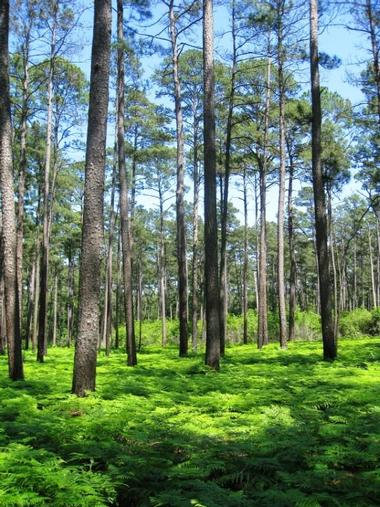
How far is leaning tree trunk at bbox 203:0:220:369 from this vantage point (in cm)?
1004

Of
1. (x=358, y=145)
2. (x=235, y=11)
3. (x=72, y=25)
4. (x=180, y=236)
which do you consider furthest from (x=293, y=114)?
(x=72, y=25)

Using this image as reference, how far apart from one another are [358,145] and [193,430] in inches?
966

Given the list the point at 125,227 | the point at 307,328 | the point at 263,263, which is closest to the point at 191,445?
the point at 125,227

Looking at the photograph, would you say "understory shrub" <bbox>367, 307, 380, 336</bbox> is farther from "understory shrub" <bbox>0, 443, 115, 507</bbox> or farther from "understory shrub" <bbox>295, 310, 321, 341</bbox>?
"understory shrub" <bbox>0, 443, 115, 507</bbox>

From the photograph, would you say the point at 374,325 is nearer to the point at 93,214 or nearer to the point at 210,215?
the point at 210,215

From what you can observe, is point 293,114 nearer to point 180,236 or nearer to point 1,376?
point 180,236

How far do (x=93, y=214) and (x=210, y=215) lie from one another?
4088 mm

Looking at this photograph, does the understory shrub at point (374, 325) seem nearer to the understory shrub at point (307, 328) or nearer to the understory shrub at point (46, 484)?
the understory shrub at point (307, 328)

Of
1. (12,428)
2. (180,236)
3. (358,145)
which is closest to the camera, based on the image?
(12,428)

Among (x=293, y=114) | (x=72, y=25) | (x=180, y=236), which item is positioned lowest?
(x=180, y=236)

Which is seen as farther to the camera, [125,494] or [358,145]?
[358,145]

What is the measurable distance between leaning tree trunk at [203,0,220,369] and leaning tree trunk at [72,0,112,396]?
144 inches

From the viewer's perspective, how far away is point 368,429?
4809 millimetres

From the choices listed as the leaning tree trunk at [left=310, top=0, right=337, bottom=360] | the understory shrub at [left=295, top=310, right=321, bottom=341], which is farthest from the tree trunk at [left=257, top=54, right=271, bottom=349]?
the understory shrub at [left=295, top=310, right=321, bottom=341]
